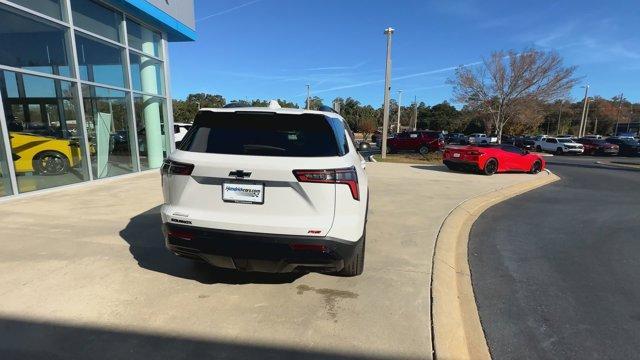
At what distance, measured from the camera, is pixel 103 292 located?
3.44m

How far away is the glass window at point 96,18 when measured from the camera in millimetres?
9273

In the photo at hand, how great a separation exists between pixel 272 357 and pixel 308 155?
1534 millimetres

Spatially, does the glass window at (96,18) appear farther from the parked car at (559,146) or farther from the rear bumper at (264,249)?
the parked car at (559,146)

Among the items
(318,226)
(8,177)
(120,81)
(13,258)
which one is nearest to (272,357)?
(318,226)

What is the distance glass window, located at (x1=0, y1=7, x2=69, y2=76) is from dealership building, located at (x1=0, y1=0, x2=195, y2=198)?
2 centimetres

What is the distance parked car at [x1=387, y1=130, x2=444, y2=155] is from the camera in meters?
24.4

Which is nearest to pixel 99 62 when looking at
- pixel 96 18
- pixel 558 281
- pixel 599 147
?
pixel 96 18

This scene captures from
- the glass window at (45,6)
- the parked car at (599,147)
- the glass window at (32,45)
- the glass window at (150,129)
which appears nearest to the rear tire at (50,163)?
the glass window at (32,45)

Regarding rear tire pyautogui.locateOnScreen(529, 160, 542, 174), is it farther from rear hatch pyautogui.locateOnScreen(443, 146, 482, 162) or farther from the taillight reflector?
the taillight reflector

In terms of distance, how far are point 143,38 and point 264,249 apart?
11.9 meters

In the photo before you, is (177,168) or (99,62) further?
(99,62)

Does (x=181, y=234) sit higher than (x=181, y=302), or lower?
higher

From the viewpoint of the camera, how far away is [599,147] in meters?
30.1

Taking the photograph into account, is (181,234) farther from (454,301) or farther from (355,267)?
(454,301)
